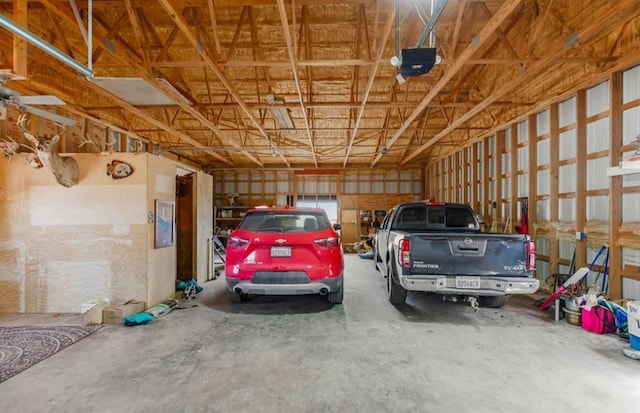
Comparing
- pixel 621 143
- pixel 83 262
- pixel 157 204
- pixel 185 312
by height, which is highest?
pixel 621 143

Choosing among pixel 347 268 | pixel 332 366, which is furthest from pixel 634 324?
pixel 347 268

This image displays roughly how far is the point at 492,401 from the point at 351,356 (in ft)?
4.27

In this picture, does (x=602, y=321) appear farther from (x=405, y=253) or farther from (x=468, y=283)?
(x=405, y=253)

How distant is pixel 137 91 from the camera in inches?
232

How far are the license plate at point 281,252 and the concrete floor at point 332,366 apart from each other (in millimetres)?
926

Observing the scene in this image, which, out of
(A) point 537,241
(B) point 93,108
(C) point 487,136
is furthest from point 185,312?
(C) point 487,136

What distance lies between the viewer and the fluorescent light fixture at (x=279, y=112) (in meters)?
7.30

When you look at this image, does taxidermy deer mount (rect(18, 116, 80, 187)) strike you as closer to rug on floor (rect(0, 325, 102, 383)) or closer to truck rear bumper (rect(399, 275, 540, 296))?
rug on floor (rect(0, 325, 102, 383))

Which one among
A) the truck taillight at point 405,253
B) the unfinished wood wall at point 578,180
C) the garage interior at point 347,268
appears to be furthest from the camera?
the unfinished wood wall at point 578,180

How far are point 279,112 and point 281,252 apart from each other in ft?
17.4

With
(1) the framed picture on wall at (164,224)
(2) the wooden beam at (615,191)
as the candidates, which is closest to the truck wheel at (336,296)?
(1) the framed picture on wall at (164,224)

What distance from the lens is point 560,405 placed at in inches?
95.3

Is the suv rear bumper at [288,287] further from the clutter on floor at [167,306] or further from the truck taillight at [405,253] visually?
the clutter on floor at [167,306]

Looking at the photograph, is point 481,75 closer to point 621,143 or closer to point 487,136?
point 487,136
